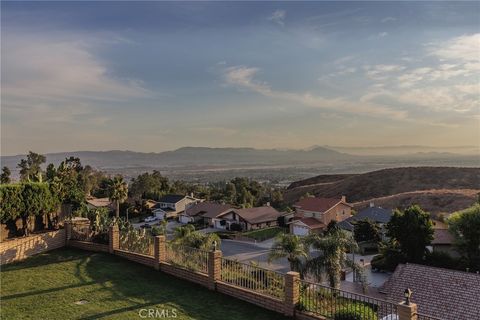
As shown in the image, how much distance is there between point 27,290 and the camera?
43.8ft

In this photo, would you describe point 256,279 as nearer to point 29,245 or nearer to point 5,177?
point 29,245

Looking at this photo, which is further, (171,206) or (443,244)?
(171,206)

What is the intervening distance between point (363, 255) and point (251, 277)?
26281 millimetres

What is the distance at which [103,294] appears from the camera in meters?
12.7

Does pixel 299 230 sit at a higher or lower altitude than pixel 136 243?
lower

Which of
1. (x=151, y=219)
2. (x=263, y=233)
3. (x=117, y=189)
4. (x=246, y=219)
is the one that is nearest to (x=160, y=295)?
(x=117, y=189)

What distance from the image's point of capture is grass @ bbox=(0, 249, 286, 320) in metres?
11.3

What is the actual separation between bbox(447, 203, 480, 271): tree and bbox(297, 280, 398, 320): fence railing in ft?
62.3

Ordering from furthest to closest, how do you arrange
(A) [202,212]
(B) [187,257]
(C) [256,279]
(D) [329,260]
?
(A) [202,212], (D) [329,260], (B) [187,257], (C) [256,279]

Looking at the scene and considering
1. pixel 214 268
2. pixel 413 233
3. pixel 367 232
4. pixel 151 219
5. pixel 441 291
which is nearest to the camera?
pixel 214 268

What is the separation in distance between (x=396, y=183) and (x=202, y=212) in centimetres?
6842

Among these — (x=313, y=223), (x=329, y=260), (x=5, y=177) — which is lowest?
(x=313, y=223)

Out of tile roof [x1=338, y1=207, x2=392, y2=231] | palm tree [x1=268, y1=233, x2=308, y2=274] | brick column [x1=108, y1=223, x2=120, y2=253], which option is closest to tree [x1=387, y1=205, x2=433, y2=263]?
palm tree [x1=268, y1=233, x2=308, y2=274]

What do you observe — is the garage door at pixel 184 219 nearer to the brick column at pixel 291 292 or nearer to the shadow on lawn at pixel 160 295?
the shadow on lawn at pixel 160 295
